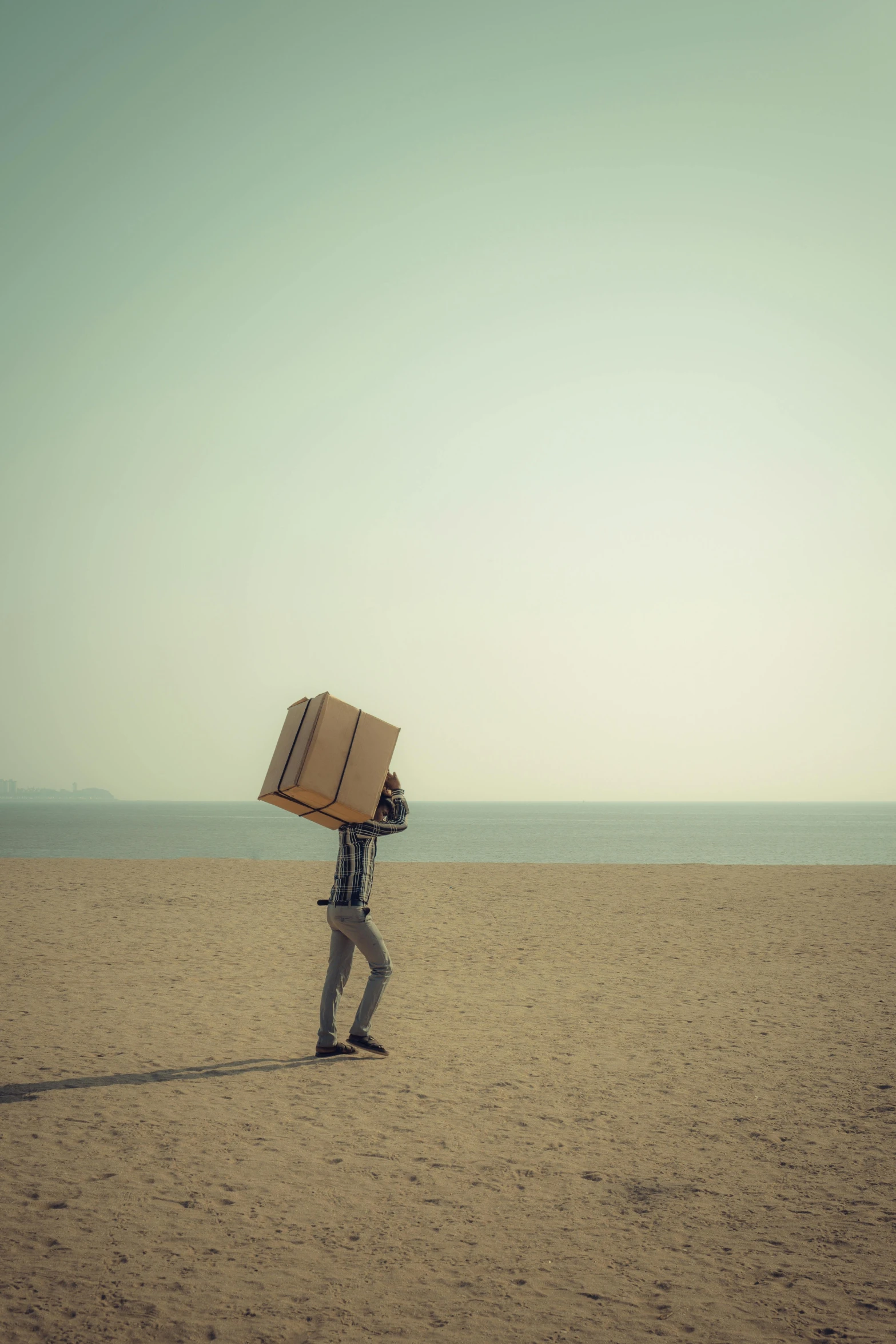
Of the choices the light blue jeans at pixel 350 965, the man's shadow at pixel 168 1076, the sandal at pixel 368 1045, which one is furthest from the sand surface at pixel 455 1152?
the light blue jeans at pixel 350 965

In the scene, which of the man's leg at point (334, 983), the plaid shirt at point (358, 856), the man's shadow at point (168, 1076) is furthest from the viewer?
the man's leg at point (334, 983)

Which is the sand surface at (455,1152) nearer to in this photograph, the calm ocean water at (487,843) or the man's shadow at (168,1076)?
the man's shadow at (168,1076)

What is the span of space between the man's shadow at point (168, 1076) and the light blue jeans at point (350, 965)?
0.25m

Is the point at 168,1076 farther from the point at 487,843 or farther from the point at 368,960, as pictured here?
the point at 487,843

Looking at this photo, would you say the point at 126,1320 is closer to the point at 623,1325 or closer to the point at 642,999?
the point at 623,1325

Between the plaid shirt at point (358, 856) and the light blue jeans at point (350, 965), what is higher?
the plaid shirt at point (358, 856)

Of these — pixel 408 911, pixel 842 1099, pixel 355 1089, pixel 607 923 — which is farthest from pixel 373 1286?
pixel 408 911

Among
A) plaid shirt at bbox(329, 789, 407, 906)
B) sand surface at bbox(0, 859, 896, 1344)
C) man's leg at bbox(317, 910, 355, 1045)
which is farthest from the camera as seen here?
man's leg at bbox(317, 910, 355, 1045)

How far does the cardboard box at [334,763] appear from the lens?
6.38 m

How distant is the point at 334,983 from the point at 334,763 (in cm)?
204

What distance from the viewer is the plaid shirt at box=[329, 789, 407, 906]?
6922 mm

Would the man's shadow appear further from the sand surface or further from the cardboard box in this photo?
the cardboard box

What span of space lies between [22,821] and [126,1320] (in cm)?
13163

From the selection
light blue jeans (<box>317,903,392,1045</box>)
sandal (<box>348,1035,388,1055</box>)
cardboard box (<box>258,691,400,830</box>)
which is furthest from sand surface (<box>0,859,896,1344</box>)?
cardboard box (<box>258,691,400,830</box>)
